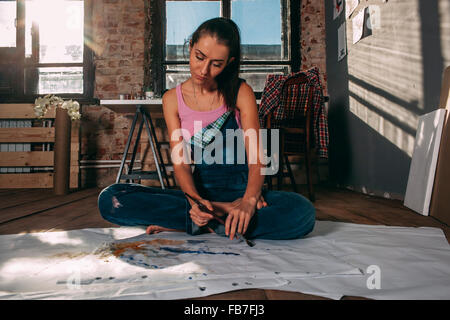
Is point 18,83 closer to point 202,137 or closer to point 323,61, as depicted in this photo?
point 202,137

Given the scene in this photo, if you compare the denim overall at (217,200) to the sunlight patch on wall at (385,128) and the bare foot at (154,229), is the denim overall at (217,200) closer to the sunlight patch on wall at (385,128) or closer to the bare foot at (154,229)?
the bare foot at (154,229)

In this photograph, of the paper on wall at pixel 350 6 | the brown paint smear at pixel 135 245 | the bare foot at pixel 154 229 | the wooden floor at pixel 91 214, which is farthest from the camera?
the paper on wall at pixel 350 6

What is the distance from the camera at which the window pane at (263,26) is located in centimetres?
355

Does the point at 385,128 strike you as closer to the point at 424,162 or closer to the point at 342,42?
the point at 424,162

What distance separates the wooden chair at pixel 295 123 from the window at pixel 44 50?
2.33 meters

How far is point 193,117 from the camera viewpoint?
1.14 m

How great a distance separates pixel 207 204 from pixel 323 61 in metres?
3.08

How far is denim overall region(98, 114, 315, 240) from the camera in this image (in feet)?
3.30

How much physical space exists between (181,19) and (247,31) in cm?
84

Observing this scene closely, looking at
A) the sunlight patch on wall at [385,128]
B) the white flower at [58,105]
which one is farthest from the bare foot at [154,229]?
the white flower at [58,105]

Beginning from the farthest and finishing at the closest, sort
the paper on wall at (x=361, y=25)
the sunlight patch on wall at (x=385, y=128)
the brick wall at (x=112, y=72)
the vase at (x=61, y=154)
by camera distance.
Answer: the brick wall at (x=112, y=72)
the vase at (x=61, y=154)
the paper on wall at (x=361, y=25)
the sunlight patch on wall at (x=385, y=128)

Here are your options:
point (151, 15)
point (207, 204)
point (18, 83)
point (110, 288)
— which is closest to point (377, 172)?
point (207, 204)

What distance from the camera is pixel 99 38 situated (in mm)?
3348

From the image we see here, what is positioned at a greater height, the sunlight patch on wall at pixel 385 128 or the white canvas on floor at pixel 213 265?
the sunlight patch on wall at pixel 385 128
